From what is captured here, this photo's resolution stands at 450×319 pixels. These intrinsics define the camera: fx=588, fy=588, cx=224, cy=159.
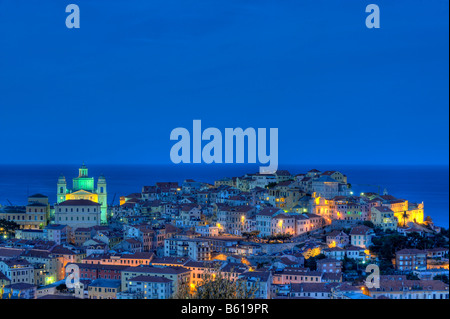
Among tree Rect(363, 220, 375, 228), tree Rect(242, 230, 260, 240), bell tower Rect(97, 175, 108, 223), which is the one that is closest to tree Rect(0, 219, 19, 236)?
bell tower Rect(97, 175, 108, 223)

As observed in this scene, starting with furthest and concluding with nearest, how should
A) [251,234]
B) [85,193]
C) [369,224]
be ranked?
[85,193] < [369,224] < [251,234]

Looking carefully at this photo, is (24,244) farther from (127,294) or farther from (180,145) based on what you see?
(180,145)

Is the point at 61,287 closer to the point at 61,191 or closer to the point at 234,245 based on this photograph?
the point at 234,245

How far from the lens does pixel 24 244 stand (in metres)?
12.6

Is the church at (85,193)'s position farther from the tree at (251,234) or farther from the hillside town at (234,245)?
the tree at (251,234)

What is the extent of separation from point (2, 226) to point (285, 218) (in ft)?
22.9

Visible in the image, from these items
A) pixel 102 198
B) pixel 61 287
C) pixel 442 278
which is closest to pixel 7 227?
pixel 102 198

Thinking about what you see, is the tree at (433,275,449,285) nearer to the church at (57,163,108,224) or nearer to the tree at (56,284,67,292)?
the tree at (56,284,67,292)

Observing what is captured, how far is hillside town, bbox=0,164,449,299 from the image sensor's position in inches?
372

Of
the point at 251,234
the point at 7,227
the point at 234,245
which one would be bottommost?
the point at 234,245

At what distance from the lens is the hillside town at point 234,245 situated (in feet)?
31.0

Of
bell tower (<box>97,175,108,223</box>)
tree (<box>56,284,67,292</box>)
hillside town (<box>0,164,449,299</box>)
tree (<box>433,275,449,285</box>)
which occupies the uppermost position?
bell tower (<box>97,175,108,223</box>)

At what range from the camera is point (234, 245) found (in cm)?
1150

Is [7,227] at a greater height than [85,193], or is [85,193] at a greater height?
[85,193]
